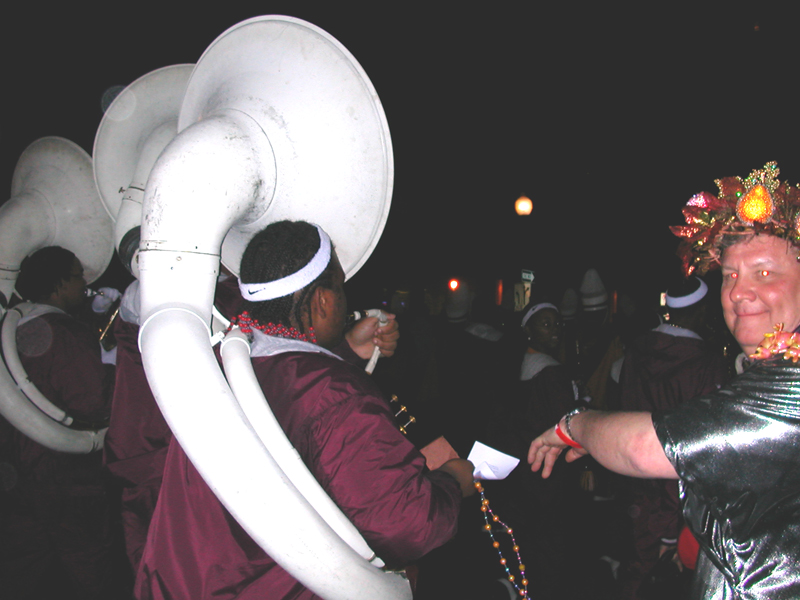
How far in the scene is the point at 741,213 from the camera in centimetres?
132

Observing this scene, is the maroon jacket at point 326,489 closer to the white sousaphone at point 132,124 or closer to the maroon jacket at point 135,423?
the maroon jacket at point 135,423

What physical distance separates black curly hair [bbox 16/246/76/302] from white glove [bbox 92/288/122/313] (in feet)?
2.73

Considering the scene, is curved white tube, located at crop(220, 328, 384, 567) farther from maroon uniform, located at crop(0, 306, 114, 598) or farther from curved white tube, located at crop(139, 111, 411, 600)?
maroon uniform, located at crop(0, 306, 114, 598)

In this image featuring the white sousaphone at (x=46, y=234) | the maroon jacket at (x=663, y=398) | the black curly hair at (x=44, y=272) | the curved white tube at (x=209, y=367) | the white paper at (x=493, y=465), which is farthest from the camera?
the maroon jacket at (x=663, y=398)

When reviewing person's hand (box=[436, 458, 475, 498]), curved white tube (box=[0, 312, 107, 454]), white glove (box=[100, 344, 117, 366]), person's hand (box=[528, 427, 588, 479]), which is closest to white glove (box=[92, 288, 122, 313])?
white glove (box=[100, 344, 117, 366])

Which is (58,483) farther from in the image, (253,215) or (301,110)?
(301,110)

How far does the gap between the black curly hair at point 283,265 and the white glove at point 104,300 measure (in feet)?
10.2

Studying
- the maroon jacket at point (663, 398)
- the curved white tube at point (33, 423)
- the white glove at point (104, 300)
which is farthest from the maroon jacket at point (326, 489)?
the white glove at point (104, 300)

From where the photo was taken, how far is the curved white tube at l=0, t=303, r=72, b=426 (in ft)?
8.04

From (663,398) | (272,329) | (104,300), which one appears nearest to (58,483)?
(104,300)

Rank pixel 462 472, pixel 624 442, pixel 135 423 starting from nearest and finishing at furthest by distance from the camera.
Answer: pixel 624 442 < pixel 462 472 < pixel 135 423

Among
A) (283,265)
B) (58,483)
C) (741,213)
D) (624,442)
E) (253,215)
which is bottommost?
(58,483)

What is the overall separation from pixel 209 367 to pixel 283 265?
472 millimetres

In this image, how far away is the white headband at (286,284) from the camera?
1345 mm
